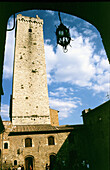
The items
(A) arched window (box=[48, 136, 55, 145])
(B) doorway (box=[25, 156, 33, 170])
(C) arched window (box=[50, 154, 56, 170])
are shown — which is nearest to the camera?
(B) doorway (box=[25, 156, 33, 170])

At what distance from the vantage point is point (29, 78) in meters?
23.2

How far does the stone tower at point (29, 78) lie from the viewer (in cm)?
2144

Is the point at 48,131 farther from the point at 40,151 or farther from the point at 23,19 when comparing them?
the point at 23,19

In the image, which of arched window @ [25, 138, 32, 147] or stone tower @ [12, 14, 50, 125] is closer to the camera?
arched window @ [25, 138, 32, 147]

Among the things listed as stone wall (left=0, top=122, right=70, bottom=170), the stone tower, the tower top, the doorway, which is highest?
the tower top

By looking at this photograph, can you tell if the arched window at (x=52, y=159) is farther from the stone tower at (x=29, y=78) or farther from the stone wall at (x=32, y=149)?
the stone tower at (x=29, y=78)

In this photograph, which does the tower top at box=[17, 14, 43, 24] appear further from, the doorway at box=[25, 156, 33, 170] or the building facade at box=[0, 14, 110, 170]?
the doorway at box=[25, 156, 33, 170]

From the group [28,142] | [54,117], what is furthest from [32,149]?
[54,117]

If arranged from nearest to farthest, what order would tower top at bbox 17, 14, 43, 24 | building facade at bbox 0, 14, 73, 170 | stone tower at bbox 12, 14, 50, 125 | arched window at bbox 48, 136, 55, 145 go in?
building facade at bbox 0, 14, 73, 170 → arched window at bbox 48, 136, 55, 145 → stone tower at bbox 12, 14, 50, 125 → tower top at bbox 17, 14, 43, 24

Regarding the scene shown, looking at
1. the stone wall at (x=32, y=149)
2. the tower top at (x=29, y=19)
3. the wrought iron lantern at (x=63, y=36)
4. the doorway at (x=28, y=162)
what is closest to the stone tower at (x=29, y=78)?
the tower top at (x=29, y=19)

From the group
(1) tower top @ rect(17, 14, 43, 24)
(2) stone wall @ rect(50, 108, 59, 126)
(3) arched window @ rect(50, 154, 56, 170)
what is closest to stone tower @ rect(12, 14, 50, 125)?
(1) tower top @ rect(17, 14, 43, 24)

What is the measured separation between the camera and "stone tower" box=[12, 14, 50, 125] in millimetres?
21438

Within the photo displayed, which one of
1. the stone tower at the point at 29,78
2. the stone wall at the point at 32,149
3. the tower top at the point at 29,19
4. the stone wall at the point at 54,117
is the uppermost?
the tower top at the point at 29,19

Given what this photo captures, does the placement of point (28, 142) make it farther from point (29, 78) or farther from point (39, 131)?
point (29, 78)
